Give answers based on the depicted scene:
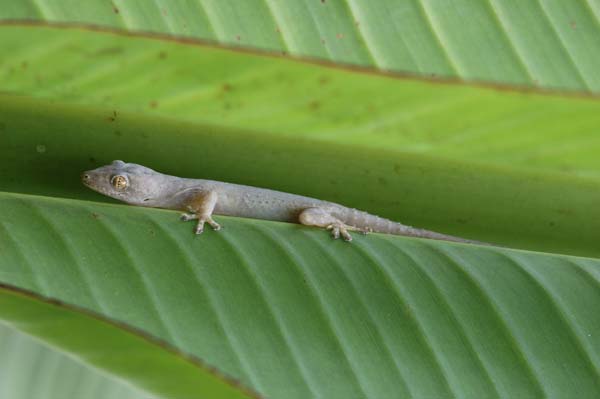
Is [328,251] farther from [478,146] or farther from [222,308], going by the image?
[478,146]

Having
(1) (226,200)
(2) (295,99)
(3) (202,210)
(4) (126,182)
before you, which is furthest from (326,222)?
(2) (295,99)

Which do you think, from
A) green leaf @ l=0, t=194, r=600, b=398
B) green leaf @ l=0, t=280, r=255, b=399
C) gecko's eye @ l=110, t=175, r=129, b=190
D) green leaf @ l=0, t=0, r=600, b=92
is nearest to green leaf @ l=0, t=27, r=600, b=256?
green leaf @ l=0, t=0, r=600, b=92

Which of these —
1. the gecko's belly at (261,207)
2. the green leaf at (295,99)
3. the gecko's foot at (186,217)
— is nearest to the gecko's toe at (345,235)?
the green leaf at (295,99)

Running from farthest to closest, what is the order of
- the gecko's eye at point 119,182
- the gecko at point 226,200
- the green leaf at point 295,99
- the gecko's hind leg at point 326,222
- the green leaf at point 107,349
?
the gecko's eye at point 119,182 < the gecko at point 226,200 < the gecko's hind leg at point 326,222 < the green leaf at point 107,349 < the green leaf at point 295,99

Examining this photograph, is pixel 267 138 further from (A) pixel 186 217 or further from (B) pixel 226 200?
(B) pixel 226 200

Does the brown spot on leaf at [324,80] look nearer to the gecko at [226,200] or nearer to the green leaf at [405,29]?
the green leaf at [405,29]
